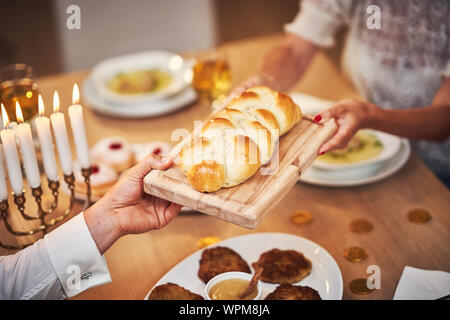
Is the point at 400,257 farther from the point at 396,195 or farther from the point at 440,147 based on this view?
the point at 440,147

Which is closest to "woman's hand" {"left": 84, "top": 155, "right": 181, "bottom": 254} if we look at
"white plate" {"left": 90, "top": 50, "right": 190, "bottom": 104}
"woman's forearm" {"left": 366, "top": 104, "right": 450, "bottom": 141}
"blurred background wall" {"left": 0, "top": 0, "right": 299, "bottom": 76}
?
"woman's forearm" {"left": 366, "top": 104, "right": 450, "bottom": 141}

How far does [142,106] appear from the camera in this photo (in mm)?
A: 2545

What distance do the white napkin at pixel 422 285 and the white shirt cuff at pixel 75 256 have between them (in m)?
0.91

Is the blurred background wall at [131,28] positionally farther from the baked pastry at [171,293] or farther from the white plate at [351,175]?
the baked pastry at [171,293]

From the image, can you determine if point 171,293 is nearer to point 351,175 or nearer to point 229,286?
point 229,286

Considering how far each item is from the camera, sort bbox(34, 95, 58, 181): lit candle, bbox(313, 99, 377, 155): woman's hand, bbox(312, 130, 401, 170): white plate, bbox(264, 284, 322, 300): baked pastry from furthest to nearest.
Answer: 1. bbox(312, 130, 401, 170): white plate
2. bbox(313, 99, 377, 155): woman's hand
3. bbox(34, 95, 58, 181): lit candle
4. bbox(264, 284, 322, 300): baked pastry

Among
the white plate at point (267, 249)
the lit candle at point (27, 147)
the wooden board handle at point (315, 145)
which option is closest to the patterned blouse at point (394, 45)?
the wooden board handle at point (315, 145)

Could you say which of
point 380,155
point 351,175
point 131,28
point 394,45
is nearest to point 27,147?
point 351,175

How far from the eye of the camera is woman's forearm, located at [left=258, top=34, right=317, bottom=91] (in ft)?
8.23

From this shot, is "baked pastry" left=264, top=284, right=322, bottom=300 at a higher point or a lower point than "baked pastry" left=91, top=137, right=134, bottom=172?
lower

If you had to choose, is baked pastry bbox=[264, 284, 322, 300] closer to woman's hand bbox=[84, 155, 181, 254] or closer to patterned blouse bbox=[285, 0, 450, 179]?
woman's hand bbox=[84, 155, 181, 254]

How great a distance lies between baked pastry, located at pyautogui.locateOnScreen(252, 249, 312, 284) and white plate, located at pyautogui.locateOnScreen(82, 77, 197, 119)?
113 cm

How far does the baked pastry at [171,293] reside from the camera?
149cm

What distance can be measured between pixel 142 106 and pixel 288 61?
77cm
